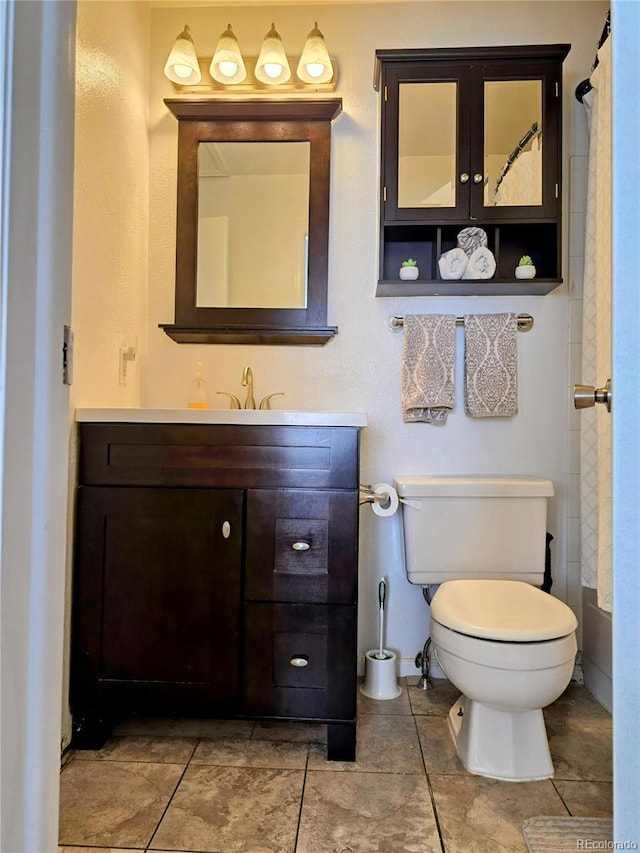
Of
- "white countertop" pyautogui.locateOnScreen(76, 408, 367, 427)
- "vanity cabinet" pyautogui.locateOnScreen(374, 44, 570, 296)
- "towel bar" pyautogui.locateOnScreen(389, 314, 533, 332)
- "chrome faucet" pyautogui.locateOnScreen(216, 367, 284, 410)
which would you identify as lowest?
"white countertop" pyautogui.locateOnScreen(76, 408, 367, 427)

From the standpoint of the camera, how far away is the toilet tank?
1730 millimetres

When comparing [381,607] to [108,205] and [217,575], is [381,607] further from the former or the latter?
[108,205]

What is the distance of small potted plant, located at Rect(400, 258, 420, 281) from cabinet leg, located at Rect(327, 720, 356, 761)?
144 centimetres

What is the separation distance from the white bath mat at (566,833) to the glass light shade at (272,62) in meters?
2.38

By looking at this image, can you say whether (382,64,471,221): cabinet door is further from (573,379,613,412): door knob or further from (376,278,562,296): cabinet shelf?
(573,379,613,412): door knob

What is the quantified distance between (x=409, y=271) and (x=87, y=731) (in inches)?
69.2

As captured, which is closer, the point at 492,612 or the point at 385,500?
the point at 492,612

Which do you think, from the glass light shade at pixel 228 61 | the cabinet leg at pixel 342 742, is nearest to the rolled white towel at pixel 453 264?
the glass light shade at pixel 228 61

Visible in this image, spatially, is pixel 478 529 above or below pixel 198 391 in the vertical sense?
below

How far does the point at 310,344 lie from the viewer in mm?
2049

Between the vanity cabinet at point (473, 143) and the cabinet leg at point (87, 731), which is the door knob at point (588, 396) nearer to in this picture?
the vanity cabinet at point (473, 143)

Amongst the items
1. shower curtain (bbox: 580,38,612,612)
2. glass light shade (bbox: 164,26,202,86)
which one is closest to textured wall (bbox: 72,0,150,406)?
glass light shade (bbox: 164,26,202,86)

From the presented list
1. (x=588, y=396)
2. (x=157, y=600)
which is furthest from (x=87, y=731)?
(x=588, y=396)

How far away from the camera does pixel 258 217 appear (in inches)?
79.2
